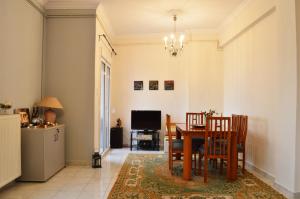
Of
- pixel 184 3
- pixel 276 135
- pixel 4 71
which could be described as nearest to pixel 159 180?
pixel 276 135

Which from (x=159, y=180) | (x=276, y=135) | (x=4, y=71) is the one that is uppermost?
(x=4, y=71)

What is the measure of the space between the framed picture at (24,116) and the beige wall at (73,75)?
2.65 feet

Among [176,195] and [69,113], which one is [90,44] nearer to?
[69,113]

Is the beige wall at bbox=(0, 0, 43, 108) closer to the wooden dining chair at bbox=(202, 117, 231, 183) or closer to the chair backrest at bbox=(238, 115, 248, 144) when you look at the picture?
the wooden dining chair at bbox=(202, 117, 231, 183)

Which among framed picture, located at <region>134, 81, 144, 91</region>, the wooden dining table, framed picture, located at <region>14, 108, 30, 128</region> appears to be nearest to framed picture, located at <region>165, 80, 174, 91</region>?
framed picture, located at <region>134, 81, 144, 91</region>

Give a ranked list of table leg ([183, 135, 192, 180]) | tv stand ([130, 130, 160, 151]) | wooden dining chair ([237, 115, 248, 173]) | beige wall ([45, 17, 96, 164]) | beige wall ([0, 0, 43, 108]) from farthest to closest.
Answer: tv stand ([130, 130, 160, 151])
beige wall ([45, 17, 96, 164])
wooden dining chair ([237, 115, 248, 173])
table leg ([183, 135, 192, 180])
beige wall ([0, 0, 43, 108])

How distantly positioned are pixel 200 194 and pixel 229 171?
82cm

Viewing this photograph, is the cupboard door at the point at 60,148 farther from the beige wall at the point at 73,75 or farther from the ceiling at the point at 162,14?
the ceiling at the point at 162,14

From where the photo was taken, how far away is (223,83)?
21.4 ft

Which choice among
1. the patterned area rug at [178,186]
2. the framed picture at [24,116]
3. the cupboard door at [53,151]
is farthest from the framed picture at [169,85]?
the framed picture at [24,116]

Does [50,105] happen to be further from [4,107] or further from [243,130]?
[243,130]

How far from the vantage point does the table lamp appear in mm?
4239

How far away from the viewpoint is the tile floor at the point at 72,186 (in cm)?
320

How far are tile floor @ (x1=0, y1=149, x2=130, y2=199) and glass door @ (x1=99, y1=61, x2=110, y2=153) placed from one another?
4.56 ft
